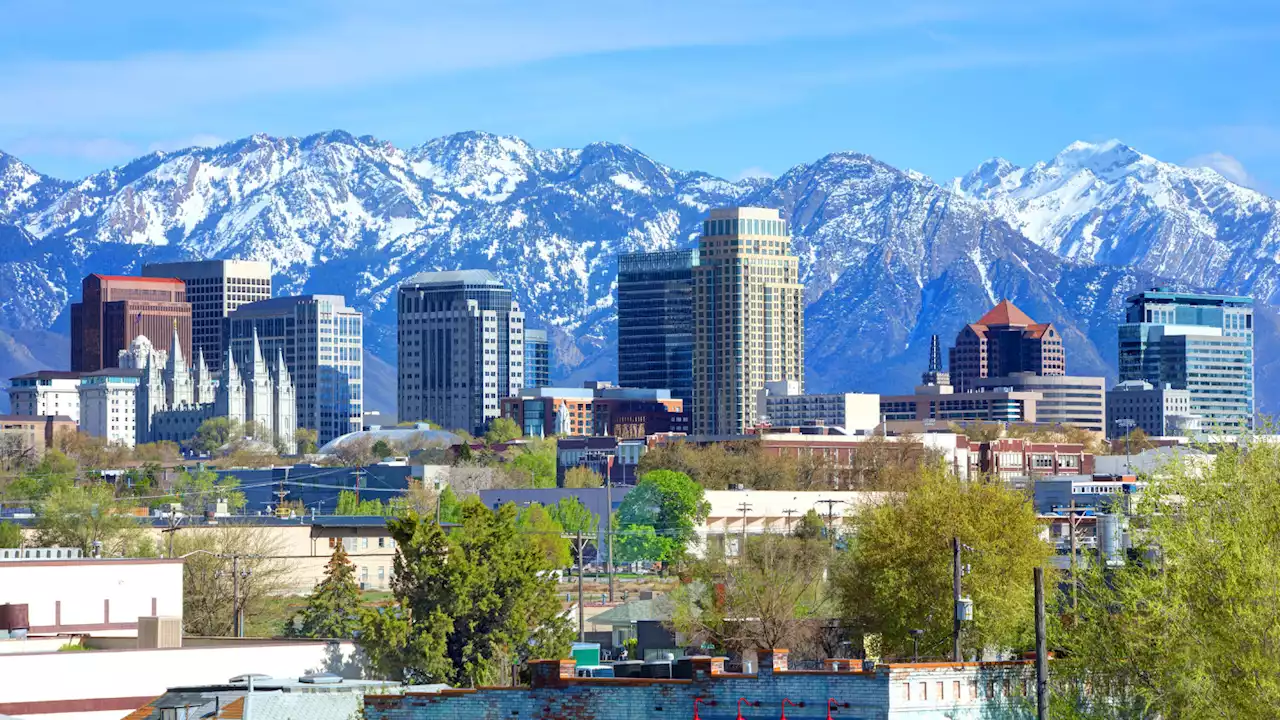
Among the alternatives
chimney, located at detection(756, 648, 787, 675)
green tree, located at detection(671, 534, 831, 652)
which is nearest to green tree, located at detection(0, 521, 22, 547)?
green tree, located at detection(671, 534, 831, 652)

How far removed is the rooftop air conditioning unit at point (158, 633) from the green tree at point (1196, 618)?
1341 inches

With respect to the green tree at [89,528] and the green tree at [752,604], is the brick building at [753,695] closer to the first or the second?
the green tree at [752,604]

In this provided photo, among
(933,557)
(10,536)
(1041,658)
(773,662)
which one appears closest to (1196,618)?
(1041,658)

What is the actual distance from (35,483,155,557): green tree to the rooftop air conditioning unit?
60.6m

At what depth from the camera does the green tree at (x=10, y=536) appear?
157500 mm

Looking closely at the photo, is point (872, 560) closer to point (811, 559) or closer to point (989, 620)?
point (989, 620)

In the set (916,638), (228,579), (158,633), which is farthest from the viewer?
(228,579)

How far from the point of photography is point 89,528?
160 metres

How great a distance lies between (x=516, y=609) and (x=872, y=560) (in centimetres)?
2256

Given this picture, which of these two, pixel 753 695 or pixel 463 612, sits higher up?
pixel 753 695

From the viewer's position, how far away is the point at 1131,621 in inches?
2505

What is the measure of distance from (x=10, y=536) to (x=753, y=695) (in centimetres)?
11379

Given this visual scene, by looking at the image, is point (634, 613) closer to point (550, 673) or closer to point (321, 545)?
point (321, 545)

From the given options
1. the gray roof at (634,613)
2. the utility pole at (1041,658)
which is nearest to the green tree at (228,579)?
the gray roof at (634,613)
